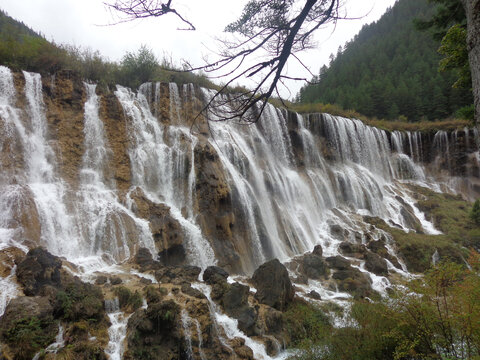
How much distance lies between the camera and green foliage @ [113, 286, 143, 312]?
7.16 m

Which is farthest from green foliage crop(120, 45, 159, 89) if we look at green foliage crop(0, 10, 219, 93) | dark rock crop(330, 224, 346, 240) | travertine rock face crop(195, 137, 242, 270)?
dark rock crop(330, 224, 346, 240)

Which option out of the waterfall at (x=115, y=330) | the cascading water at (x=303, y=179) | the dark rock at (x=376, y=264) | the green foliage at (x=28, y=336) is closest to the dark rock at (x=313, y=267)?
the cascading water at (x=303, y=179)

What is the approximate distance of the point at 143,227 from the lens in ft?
37.3

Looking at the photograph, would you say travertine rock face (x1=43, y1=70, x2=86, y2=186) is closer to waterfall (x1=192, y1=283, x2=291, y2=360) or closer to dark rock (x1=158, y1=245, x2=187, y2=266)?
dark rock (x1=158, y1=245, x2=187, y2=266)

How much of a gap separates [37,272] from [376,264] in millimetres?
13097

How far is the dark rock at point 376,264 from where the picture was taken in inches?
507

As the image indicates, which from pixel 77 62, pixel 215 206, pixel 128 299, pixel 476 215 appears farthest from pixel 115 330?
pixel 476 215

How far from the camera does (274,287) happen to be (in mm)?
8953

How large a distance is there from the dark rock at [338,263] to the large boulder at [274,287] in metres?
4.39

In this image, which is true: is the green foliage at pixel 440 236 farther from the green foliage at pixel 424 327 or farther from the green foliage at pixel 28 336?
the green foliage at pixel 28 336

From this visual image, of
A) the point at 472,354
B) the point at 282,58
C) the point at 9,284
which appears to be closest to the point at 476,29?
the point at 282,58

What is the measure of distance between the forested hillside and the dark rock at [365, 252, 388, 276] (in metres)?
18.5

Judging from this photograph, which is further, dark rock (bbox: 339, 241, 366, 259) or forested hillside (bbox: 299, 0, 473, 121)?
forested hillside (bbox: 299, 0, 473, 121)

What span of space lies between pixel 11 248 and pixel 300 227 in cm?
1330
